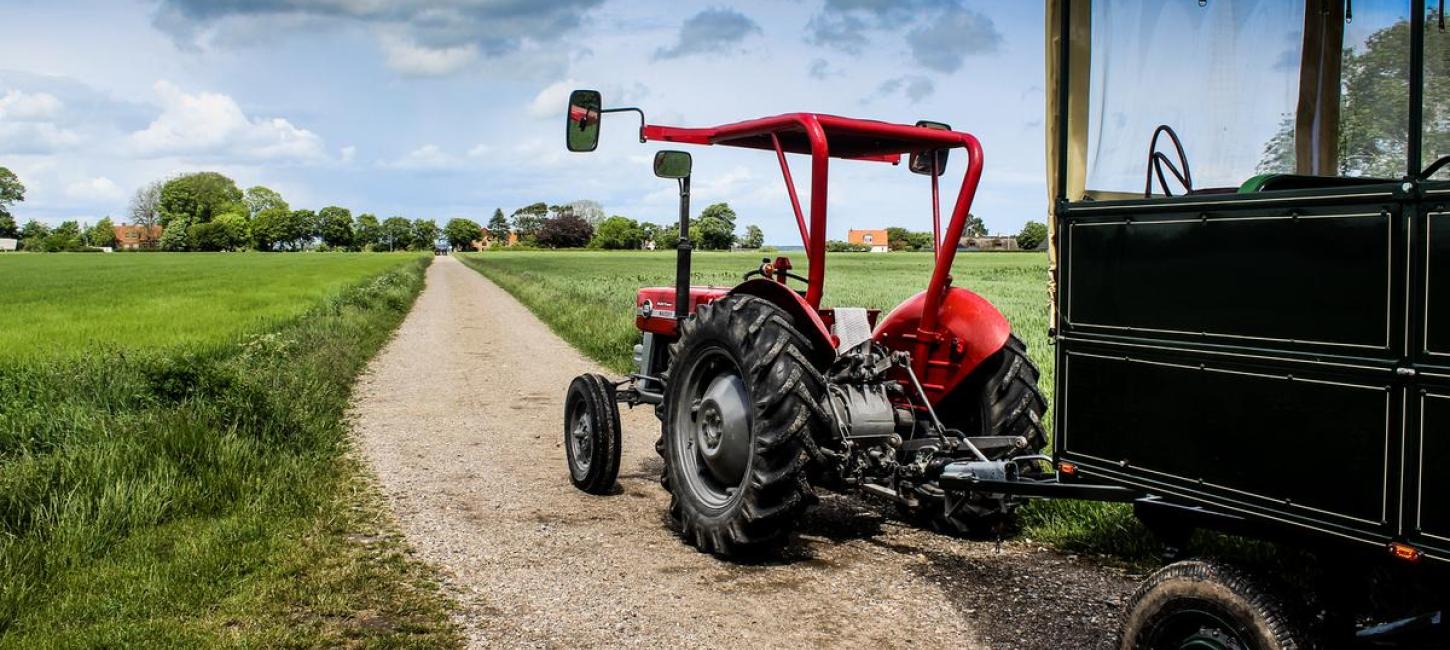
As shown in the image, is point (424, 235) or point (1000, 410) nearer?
point (1000, 410)

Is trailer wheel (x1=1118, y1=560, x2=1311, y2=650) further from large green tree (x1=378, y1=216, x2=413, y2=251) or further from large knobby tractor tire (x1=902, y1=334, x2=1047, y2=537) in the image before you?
large green tree (x1=378, y1=216, x2=413, y2=251)

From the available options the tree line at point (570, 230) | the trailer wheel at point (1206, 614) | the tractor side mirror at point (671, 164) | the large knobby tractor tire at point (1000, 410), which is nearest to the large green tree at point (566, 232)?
the tree line at point (570, 230)

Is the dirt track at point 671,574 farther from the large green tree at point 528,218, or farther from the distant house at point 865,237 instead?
the large green tree at point 528,218

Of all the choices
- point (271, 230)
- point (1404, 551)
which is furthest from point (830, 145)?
point (271, 230)

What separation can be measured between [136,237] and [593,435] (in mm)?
157766

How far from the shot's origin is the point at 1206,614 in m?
2.88

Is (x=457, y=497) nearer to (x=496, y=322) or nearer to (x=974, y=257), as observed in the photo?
(x=496, y=322)

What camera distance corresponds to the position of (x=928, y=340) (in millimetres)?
5438

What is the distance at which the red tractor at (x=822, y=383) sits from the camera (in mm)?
4832

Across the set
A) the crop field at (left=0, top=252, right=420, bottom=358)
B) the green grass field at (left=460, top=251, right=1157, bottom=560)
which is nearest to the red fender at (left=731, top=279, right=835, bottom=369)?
the green grass field at (left=460, top=251, right=1157, bottom=560)

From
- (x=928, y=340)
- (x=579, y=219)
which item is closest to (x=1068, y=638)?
(x=928, y=340)

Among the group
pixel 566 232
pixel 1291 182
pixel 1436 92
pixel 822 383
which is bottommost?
pixel 822 383

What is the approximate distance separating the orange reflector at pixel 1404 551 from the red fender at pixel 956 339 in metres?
2.80

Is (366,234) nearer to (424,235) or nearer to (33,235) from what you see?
(424,235)
